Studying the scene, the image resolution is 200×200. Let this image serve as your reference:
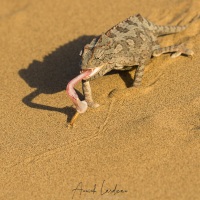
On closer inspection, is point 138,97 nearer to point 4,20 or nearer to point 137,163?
point 137,163

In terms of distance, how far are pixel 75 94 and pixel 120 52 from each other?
1101 millimetres

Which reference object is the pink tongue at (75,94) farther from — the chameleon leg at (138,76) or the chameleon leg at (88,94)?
the chameleon leg at (138,76)

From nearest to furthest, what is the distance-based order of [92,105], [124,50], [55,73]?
[92,105], [124,50], [55,73]

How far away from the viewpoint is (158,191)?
4.73 m

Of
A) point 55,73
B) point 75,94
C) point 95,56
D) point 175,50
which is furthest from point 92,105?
point 175,50

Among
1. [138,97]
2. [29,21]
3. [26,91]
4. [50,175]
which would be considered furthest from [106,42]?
[29,21]

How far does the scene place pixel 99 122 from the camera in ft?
19.7

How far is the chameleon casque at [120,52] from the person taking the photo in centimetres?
598

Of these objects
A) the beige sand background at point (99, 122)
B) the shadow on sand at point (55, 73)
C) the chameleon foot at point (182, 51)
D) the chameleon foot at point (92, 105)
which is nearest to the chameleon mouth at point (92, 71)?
the chameleon foot at point (92, 105)

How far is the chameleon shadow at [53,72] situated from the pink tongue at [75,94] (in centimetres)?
60

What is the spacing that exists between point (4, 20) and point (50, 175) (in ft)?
16.5
